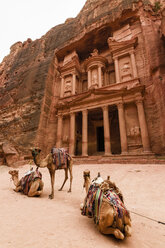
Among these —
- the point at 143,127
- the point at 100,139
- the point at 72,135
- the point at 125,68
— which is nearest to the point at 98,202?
the point at 143,127

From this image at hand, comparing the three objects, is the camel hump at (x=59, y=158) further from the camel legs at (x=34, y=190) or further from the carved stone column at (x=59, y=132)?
the carved stone column at (x=59, y=132)

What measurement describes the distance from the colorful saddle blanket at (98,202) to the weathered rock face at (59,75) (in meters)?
A: 9.76

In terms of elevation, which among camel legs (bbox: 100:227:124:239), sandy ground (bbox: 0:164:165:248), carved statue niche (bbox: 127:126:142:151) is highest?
carved statue niche (bbox: 127:126:142:151)

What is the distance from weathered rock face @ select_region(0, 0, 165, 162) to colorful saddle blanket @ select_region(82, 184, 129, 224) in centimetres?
976

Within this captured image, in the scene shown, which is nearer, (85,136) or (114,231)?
(114,231)

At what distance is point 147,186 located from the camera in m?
4.59

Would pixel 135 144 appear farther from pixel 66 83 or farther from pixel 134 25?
pixel 134 25

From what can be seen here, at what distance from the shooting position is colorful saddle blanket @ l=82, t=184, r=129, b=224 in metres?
1.57

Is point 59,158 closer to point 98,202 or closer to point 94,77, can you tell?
point 98,202

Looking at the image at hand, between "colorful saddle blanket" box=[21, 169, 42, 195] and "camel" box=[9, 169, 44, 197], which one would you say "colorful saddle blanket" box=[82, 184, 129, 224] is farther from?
"colorful saddle blanket" box=[21, 169, 42, 195]

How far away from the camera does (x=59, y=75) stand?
1966 cm

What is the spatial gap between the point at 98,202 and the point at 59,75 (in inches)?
796

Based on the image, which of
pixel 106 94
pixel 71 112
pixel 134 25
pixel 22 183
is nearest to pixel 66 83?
pixel 71 112

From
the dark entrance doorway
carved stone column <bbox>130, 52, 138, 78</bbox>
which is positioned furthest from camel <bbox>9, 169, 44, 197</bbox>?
carved stone column <bbox>130, 52, 138, 78</bbox>
